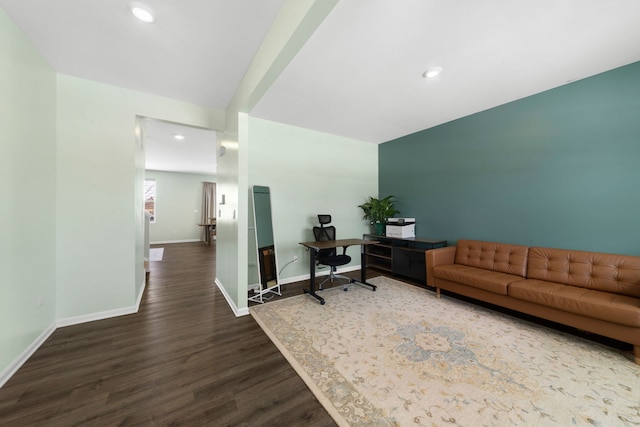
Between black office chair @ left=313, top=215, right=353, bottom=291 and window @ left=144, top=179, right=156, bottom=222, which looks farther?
window @ left=144, top=179, right=156, bottom=222

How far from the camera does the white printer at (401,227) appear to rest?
4202 millimetres

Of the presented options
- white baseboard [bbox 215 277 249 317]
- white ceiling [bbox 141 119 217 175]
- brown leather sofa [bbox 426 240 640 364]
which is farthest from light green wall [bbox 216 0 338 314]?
brown leather sofa [bbox 426 240 640 364]

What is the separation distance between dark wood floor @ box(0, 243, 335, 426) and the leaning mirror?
2.52ft

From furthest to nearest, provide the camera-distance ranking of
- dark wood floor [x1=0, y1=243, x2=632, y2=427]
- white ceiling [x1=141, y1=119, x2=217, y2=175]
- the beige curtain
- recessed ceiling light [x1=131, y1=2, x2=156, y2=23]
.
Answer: the beige curtain, white ceiling [x1=141, y1=119, x2=217, y2=175], recessed ceiling light [x1=131, y1=2, x2=156, y2=23], dark wood floor [x1=0, y1=243, x2=632, y2=427]

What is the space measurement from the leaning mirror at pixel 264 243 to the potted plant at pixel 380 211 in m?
2.14

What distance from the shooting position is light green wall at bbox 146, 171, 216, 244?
27.8 ft

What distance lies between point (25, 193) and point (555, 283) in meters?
5.31

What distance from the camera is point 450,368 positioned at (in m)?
1.81

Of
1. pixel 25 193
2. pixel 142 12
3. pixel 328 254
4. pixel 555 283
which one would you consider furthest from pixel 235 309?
pixel 555 283

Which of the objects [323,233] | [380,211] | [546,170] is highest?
[546,170]

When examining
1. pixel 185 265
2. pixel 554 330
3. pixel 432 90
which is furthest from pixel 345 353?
pixel 185 265

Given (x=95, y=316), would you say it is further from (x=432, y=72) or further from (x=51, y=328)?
(x=432, y=72)

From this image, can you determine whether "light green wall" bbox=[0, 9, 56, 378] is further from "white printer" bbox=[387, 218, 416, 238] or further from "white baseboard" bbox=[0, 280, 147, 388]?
"white printer" bbox=[387, 218, 416, 238]

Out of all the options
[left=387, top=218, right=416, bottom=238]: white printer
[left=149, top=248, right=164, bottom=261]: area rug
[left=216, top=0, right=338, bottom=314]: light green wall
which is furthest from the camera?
[left=149, top=248, right=164, bottom=261]: area rug
